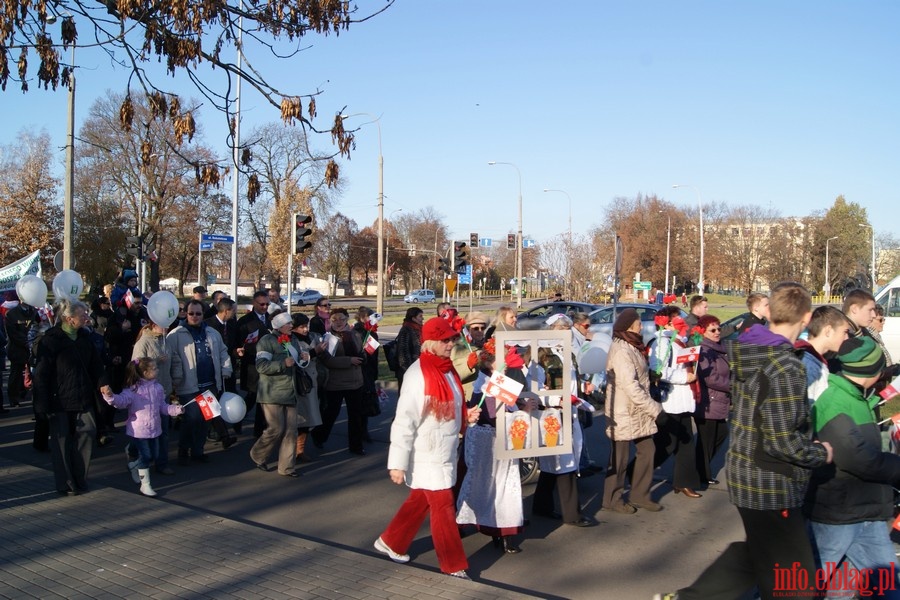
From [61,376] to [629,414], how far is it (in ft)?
17.7

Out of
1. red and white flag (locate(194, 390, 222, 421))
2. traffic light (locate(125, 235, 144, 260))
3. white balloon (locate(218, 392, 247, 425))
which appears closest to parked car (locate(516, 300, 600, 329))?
traffic light (locate(125, 235, 144, 260))

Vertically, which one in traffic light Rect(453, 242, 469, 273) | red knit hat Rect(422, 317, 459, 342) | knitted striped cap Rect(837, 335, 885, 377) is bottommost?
knitted striped cap Rect(837, 335, 885, 377)

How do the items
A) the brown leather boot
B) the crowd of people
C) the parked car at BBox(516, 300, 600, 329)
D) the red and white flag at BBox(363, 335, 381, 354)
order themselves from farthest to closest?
1. the parked car at BBox(516, 300, 600, 329)
2. the red and white flag at BBox(363, 335, 381, 354)
3. the brown leather boot
4. the crowd of people

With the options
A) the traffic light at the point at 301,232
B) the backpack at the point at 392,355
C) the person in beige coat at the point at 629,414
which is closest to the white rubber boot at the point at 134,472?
the backpack at the point at 392,355

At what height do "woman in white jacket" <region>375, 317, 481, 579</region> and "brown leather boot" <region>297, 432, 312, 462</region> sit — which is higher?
"woman in white jacket" <region>375, 317, 481, 579</region>

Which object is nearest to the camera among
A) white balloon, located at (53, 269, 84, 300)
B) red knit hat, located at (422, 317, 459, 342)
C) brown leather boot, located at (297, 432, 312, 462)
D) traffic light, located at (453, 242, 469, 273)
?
red knit hat, located at (422, 317, 459, 342)

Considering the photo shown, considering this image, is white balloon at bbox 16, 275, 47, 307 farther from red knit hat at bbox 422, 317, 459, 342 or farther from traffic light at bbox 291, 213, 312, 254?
red knit hat at bbox 422, 317, 459, 342

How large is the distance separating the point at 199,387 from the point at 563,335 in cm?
504

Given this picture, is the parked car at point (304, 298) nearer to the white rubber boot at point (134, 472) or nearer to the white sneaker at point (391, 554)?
the white rubber boot at point (134, 472)

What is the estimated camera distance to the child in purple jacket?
774cm

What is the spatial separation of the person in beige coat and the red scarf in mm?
2276

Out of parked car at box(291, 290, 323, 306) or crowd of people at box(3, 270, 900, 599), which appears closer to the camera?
crowd of people at box(3, 270, 900, 599)

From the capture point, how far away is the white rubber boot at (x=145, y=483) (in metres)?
7.68

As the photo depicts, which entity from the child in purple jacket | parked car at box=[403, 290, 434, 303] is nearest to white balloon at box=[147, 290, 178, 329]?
the child in purple jacket
